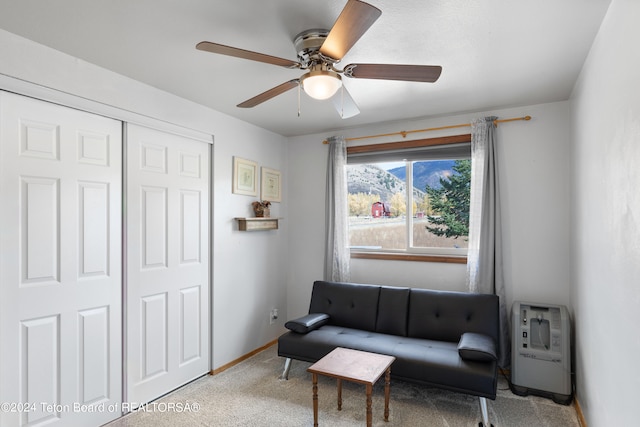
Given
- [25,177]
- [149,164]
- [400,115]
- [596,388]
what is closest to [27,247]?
[25,177]

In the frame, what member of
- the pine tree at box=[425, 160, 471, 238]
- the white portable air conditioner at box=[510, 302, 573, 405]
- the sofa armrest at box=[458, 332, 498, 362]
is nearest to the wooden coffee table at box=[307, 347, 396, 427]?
the sofa armrest at box=[458, 332, 498, 362]

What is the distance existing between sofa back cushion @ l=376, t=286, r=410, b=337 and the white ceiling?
5.95 feet

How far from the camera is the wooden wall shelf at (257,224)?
11.7 ft

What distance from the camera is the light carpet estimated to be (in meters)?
2.46

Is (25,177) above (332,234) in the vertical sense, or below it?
above

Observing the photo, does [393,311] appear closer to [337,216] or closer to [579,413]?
[337,216]

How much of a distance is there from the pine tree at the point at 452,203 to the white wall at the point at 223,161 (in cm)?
180

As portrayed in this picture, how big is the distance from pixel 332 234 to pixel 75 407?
8.55 feet

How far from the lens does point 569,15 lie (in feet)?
5.75

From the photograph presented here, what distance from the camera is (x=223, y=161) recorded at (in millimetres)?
3430

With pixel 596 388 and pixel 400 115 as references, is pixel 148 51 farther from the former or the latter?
pixel 596 388

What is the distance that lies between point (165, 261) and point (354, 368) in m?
1.73

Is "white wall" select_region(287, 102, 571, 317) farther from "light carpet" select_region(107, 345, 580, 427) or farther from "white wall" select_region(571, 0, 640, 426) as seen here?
"light carpet" select_region(107, 345, 580, 427)

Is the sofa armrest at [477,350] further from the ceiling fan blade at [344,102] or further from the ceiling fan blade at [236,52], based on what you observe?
the ceiling fan blade at [236,52]
